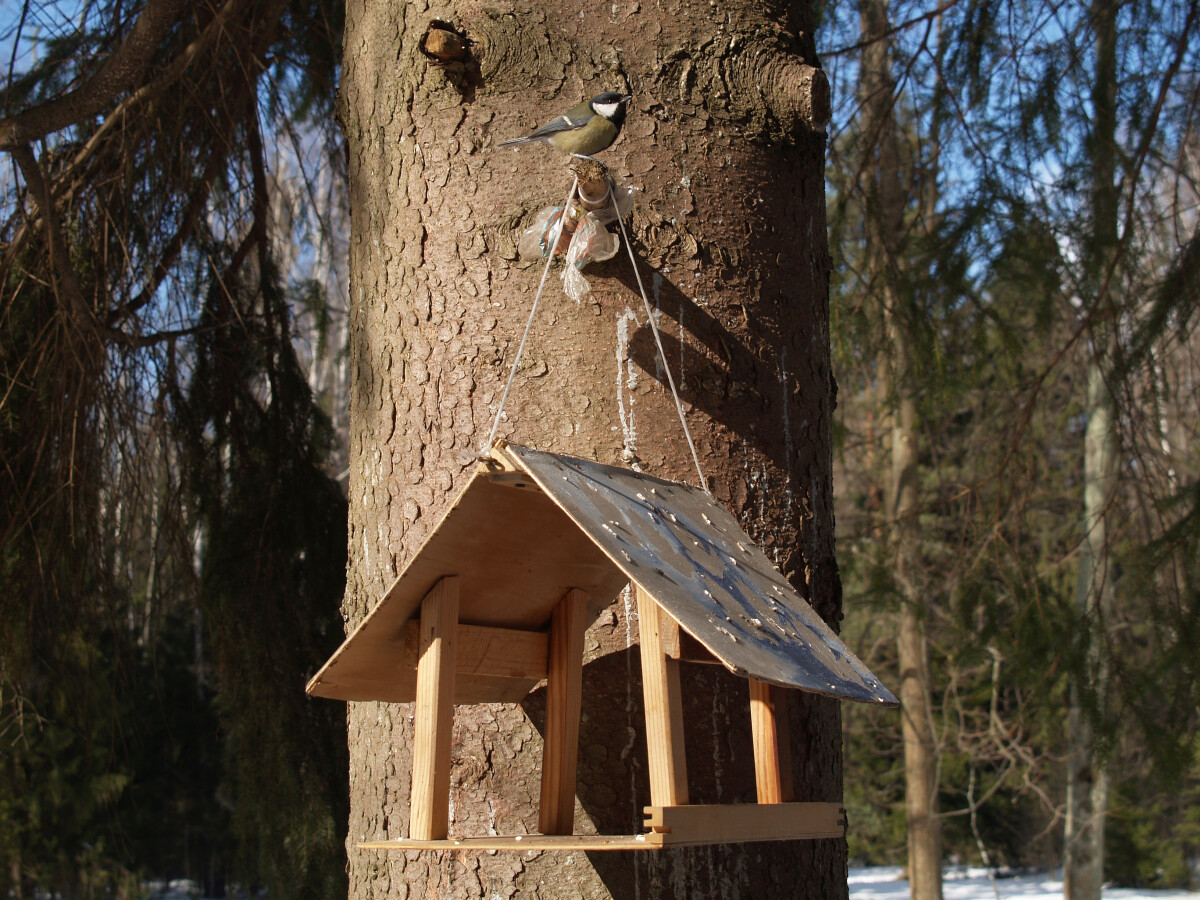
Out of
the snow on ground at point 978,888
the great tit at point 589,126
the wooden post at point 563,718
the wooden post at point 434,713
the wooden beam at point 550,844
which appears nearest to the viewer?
the wooden beam at point 550,844

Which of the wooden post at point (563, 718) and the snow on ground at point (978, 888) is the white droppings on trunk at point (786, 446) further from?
the snow on ground at point (978, 888)

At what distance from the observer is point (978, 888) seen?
11.1 metres

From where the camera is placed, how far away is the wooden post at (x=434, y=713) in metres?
1.14

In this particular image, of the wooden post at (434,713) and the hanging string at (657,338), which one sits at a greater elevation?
the hanging string at (657,338)

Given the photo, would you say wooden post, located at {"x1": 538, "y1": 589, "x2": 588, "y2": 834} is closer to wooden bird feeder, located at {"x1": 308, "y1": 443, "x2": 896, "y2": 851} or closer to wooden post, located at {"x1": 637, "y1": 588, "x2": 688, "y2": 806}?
wooden bird feeder, located at {"x1": 308, "y1": 443, "x2": 896, "y2": 851}

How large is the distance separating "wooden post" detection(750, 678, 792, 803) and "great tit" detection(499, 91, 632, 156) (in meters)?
0.70

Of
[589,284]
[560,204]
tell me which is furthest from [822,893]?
[560,204]

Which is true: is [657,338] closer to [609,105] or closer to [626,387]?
[626,387]

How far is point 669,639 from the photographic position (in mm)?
1146

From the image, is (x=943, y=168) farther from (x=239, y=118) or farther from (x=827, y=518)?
(x=827, y=518)

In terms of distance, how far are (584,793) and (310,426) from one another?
1.82m

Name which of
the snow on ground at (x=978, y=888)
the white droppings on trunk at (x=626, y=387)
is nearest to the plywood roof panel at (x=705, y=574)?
the white droppings on trunk at (x=626, y=387)

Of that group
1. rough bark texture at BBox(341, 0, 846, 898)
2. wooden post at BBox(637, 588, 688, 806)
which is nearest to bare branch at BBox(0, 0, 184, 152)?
rough bark texture at BBox(341, 0, 846, 898)

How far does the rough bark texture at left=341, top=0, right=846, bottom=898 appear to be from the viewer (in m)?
1.31
